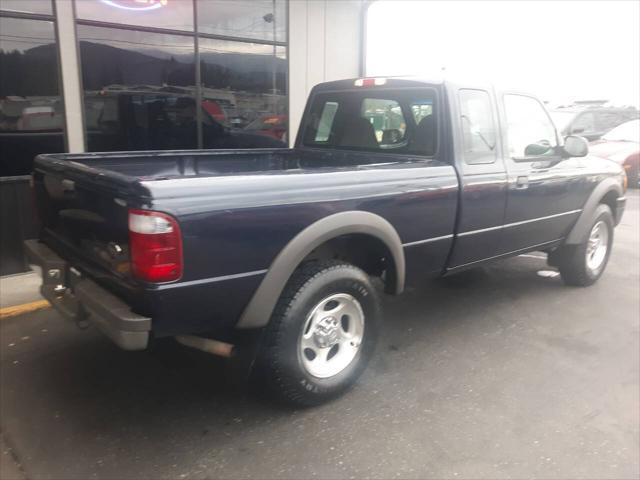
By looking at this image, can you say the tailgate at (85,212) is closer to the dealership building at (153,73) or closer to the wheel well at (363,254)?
the wheel well at (363,254)

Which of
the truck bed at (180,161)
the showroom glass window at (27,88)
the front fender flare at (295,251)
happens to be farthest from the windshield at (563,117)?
the front fender flare at (295,251)

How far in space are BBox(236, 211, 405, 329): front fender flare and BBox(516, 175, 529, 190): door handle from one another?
62.5 inches

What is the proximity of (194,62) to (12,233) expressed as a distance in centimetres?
284

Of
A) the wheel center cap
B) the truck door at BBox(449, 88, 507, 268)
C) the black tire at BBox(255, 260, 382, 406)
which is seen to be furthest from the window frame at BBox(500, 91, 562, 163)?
the wheel center cap

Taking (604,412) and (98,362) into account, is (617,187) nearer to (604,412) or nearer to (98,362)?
(604,412)

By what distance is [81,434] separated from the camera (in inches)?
118

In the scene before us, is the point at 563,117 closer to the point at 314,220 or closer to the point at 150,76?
the point at 150,76

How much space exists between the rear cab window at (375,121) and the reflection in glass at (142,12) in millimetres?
2602

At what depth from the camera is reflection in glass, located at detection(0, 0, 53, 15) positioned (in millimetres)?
5189

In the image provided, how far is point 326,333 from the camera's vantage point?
130 inches

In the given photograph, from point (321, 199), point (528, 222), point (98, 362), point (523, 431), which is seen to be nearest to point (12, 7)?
point (98, 362)

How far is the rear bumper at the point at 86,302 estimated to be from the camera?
2510 mm

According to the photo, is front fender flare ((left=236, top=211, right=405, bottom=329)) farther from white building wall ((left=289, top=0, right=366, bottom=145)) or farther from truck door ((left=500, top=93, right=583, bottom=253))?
white building wall ((left=289, top=0, right=366, bottom=145))

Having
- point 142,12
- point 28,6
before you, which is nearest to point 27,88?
point 28,6
